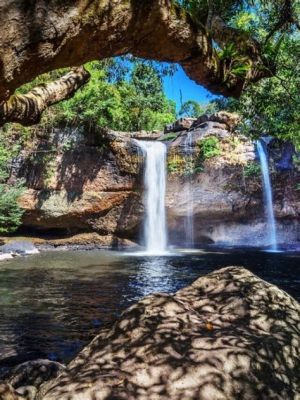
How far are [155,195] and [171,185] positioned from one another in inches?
52.2

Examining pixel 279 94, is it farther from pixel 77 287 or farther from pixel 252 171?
pixel 252 171

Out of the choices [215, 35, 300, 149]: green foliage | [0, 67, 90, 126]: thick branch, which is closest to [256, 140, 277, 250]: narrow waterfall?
[215, 35, 300, 149]: green foliage

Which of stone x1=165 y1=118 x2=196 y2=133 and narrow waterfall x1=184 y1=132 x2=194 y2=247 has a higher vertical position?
stone x1=165 y1=118 x2=196 y2=133

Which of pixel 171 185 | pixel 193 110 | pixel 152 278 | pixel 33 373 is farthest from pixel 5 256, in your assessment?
pixel 193 110

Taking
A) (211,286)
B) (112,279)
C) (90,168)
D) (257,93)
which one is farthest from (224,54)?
(90,168)

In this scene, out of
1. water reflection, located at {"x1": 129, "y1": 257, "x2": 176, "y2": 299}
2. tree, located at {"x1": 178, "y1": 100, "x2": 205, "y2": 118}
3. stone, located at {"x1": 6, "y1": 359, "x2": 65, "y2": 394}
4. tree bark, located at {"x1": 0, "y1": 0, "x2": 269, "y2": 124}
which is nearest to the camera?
tree bark, located at {"x1": 0, "y1": 0, "x2": 269, "y2": 124}

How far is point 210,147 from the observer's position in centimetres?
2600

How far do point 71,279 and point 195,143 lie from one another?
50.5 feet

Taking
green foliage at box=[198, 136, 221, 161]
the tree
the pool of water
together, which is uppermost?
the tree

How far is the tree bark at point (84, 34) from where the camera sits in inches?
95.2

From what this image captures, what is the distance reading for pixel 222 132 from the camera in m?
26.2

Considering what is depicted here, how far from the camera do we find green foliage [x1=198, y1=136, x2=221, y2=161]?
25953mm

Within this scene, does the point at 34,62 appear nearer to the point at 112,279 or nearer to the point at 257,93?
the point at 257,93

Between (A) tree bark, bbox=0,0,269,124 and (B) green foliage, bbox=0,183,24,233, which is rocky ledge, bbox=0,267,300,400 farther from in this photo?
(B) green foliage, bbox=0,183,24,233
